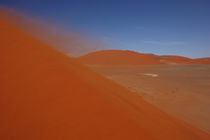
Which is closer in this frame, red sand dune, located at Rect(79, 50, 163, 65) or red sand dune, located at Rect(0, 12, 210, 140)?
red sand dune, located at Rect(0, 12, 210, 140)

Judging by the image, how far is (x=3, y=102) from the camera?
174 cm

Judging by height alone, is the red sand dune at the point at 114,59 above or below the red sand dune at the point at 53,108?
above

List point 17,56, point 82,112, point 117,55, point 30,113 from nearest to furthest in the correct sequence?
point 30,113
point 82,112
point 17,56
point 117,55

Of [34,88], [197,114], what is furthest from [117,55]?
[34,88]

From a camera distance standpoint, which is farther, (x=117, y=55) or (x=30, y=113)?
(x=117, y=55)

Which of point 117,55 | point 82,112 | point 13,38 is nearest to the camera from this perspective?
point 82,112

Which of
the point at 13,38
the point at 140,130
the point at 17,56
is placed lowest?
the point at 140,130

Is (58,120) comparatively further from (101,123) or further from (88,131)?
(101,123)

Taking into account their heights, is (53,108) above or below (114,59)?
below

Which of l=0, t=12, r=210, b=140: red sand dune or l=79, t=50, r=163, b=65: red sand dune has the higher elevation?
l=79, t=50, r=163, b=65: red sand dune

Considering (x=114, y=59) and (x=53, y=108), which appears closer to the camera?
(x=53, y=108)

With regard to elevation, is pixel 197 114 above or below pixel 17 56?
below

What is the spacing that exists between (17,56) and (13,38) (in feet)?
2.43

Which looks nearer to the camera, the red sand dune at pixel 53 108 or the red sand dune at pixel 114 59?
the red sand dune at pixel 53 108
